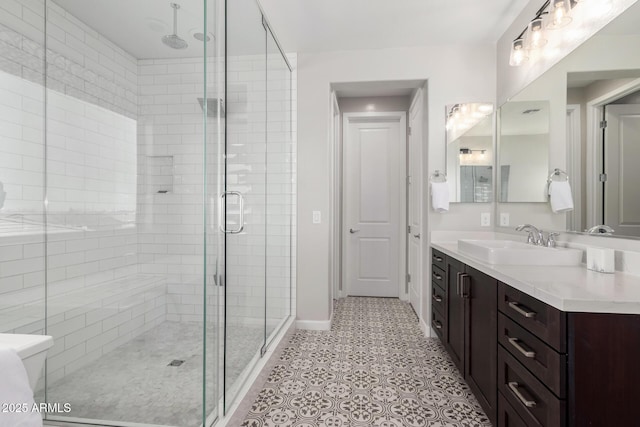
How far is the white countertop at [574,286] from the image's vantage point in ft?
3.24

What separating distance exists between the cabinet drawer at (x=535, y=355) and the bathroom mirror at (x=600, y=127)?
72 centimetres

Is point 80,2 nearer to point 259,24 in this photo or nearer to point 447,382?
Answer: point 259,24

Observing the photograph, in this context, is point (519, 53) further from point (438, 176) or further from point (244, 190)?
point (244, 190)

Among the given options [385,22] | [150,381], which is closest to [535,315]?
[150,381]

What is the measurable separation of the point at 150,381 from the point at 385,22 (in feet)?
9.43

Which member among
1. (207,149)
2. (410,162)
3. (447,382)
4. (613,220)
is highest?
(410,162)

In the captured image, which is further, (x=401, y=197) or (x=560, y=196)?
(x=401, y=197)

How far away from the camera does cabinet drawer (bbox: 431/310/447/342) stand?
2.37 metres

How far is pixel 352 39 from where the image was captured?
279 centimetres

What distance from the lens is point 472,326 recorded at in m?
1.82

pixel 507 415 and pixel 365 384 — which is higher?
pixel 507 415

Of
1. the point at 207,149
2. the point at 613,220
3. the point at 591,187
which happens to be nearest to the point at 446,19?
the point at 591,187

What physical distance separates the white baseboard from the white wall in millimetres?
37

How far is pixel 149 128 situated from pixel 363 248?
8.97 feet
